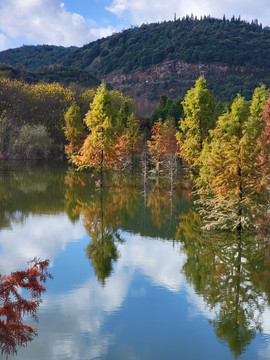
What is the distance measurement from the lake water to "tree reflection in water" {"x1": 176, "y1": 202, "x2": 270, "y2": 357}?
41 mm

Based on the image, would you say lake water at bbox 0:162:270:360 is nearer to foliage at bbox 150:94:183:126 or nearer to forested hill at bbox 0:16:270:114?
foliage at bbox 150:94:183:126

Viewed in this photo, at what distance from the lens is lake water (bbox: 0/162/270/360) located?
10.6 metres

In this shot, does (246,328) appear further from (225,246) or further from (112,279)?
(225,246)

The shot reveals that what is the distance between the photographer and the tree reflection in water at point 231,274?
38.5 feet

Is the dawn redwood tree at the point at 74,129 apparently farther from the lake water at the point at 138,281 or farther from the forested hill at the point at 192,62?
the forested hill at the point at 192,62

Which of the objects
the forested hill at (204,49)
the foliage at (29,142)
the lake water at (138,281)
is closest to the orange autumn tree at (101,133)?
the lake water at (138,281)

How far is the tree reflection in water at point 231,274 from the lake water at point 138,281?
4cm

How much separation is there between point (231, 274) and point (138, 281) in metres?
3.78

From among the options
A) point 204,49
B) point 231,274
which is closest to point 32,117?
point 231,274

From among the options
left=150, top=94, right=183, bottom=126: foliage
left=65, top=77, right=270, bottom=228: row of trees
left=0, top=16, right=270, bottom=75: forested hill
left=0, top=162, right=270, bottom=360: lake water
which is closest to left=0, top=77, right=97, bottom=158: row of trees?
left=65, top=77, right=270, bottom=228: row of trees

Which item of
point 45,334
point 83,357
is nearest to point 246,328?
point 83,357

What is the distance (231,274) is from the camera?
51.2 feet

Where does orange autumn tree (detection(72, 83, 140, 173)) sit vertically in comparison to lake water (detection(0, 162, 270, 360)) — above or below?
above

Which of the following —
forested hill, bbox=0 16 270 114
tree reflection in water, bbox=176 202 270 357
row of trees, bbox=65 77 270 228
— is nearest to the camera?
tree reflection in water, bbox=176 202 270 357
